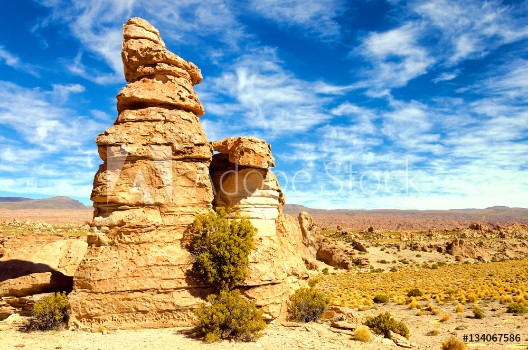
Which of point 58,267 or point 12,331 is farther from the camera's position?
point 58,267

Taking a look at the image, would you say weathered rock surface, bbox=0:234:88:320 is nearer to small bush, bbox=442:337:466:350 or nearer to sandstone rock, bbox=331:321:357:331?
sandstone rock, bbox=331:321:357:331

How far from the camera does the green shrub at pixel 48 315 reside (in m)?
12.7

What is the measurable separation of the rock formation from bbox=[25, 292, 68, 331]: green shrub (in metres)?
0.64

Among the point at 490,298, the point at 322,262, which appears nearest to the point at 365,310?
the point at 490,298

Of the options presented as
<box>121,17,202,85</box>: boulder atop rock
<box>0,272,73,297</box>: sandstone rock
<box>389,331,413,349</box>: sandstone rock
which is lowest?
<box>389,331,413,349</box>: sandstone rock

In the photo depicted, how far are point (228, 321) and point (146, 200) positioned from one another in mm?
5336

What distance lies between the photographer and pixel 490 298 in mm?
27000

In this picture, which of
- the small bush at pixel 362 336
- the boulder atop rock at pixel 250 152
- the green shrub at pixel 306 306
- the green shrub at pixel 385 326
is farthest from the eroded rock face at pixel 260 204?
the green shrub at pixel 385 326

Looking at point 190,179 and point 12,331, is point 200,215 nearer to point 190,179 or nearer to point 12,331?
point 190,179

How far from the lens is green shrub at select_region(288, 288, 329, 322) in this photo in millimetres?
14688

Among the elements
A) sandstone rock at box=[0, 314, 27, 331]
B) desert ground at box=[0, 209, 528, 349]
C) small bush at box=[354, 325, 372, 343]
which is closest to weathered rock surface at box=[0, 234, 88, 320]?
sandstone rock at box=[0, 314, 27, 331]

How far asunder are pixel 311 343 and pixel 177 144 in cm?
864

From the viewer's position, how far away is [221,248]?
13.6 meters

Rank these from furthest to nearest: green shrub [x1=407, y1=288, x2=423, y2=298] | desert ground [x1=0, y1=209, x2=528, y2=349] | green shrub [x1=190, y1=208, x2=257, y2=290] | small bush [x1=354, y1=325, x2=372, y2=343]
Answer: green shrub [x1=407, y1=288, x2=423, y2=298] → green shrub [x1=190, y1=208, x2=257, y2=290] → small bush [x1=354, y1=325, x2=372, y2=343] → desert ground [x1=0, y1=209, x2=528, y2=349]
